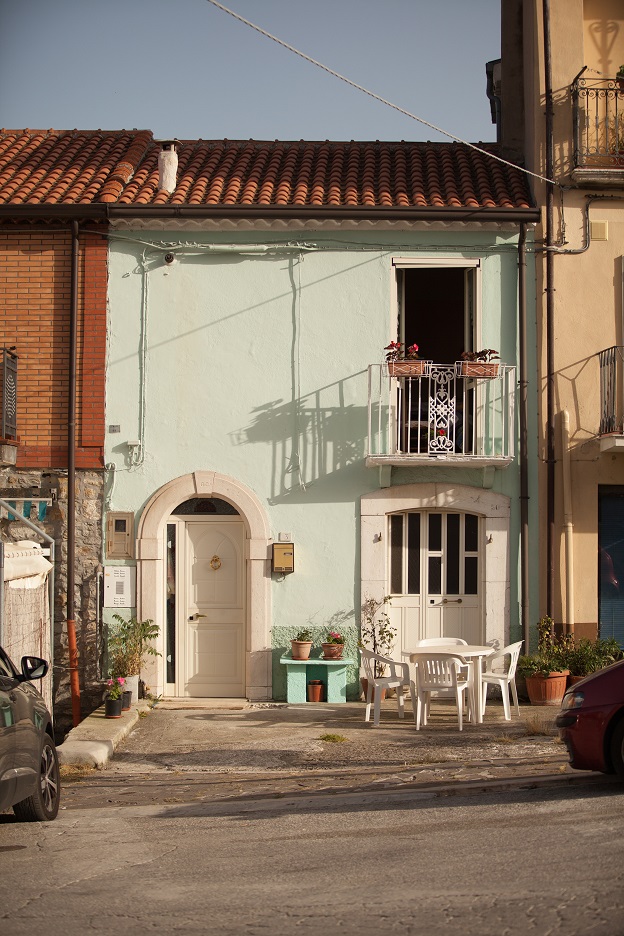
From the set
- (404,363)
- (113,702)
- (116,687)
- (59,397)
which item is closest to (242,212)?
(404,363)

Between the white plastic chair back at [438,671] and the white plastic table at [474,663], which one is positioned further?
the white plastic table at [474,663]

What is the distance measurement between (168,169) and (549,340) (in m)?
5.43

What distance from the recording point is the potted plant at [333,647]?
13.4 metres

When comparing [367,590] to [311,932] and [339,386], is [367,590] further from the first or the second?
[311,932]

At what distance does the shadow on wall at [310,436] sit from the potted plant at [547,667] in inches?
119

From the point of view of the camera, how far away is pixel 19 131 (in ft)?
55.4

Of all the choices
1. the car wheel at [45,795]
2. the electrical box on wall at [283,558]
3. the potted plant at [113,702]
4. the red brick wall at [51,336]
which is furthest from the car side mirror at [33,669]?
the red brick wall at [51,336]

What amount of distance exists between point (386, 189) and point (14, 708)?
377 inches

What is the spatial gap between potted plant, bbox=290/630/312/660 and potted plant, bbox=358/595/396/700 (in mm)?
661

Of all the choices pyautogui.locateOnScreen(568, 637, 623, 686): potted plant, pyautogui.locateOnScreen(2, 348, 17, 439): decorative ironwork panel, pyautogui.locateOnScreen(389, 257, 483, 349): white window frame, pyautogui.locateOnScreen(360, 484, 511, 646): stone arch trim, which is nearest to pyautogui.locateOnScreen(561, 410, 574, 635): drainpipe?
pyautogui.locateOnScreen(568, 637, 623, 686): potted plant

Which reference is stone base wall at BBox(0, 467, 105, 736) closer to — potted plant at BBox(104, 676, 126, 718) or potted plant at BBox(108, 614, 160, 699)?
potted plant at BBox(108, 614, 160, 699)

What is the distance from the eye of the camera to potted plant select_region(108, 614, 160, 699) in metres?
13.2

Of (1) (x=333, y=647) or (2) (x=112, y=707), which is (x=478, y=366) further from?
(2) (x=112, y=707)

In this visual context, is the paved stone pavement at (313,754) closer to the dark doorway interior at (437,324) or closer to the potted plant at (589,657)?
the potted plant at (589,657)
